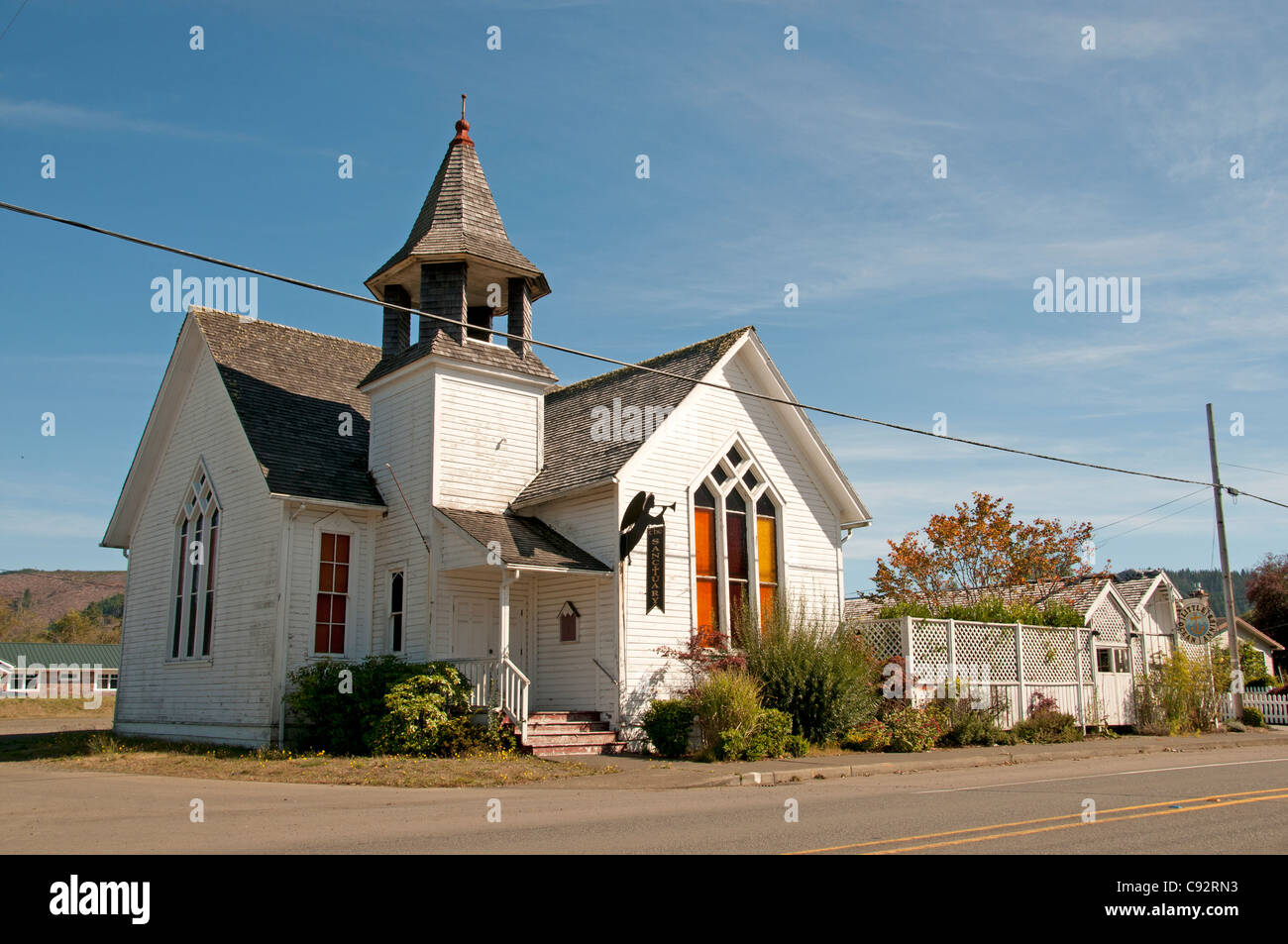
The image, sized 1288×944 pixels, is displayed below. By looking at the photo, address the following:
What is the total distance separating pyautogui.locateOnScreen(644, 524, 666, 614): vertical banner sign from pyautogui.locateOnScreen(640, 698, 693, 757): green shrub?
80.5 inches

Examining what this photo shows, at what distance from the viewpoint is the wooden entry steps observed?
17.5 m

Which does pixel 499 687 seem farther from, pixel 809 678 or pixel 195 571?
pixel 195 571

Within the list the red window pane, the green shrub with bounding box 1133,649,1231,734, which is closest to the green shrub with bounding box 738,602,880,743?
the red window pane

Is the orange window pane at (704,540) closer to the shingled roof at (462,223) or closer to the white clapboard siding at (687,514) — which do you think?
the white clapboard siding at (687,514)

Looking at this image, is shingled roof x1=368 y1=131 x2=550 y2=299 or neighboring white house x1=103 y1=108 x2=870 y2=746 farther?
shingled roof x1=368 y1=131 x2=550 y2=299

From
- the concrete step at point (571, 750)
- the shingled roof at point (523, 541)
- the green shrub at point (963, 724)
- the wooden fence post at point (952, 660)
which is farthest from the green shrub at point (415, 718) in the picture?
the wooden fence post at point (952, 660)

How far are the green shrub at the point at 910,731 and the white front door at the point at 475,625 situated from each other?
7.93m

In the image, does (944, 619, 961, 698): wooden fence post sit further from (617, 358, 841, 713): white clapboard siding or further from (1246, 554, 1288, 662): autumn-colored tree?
(1246, 554, 1288, 662): autumn-colored tree

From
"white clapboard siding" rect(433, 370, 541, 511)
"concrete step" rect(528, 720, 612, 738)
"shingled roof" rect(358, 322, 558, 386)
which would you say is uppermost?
"shingled roof" rect(358, 322, 558, 386)

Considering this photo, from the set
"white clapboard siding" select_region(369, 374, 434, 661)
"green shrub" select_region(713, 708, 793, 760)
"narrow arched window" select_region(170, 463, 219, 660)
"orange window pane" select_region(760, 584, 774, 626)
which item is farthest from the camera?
"narrow arched window" select_region(170, 463, 219, 660)

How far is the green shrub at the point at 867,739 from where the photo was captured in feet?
62.5

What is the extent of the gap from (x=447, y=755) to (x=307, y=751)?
3270 mm

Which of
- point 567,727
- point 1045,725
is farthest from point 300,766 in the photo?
point 1045,725

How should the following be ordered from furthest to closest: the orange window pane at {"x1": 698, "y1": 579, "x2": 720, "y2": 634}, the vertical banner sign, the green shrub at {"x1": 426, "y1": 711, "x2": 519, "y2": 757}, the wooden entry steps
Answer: the orange window pane at {"x1": 698, "y1": 579, "x2": 720, "y2": 634} < the vertical banner sign < the wooden entry steps < the green shrub at {"x1": 426, "y1": 711, "x2": 519, "y2": 757}
